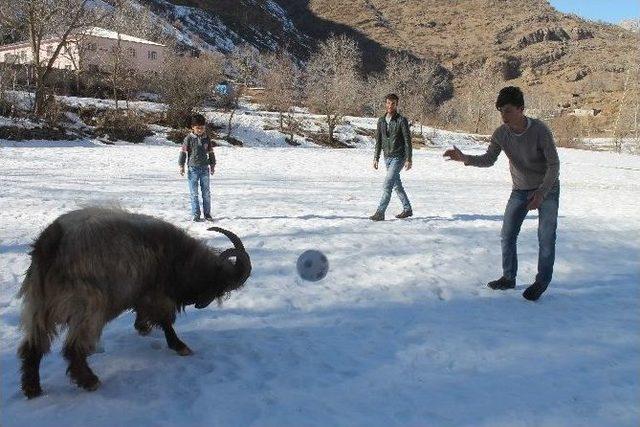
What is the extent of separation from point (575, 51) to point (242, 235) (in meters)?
182

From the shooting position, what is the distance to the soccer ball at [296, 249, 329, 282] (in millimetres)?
6773

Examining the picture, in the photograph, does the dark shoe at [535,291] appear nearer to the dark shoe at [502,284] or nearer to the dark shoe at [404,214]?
the dark shoe at [502,284]

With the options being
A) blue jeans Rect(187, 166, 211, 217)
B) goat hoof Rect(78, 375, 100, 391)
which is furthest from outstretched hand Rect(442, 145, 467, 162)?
blue jeans Rect(187, 166, 211, 217)

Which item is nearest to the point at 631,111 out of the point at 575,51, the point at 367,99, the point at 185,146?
the point at 367,99

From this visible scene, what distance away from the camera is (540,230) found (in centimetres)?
593

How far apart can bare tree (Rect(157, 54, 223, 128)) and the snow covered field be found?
29.9m

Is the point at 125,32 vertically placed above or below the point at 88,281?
above

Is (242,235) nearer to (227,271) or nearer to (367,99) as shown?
(227,271)

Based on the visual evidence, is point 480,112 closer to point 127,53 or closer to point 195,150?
point 127,53

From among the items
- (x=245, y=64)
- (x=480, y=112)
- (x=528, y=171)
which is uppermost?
(x=245, y=64)

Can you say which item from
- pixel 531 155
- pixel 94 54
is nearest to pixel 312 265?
pixel 531 155

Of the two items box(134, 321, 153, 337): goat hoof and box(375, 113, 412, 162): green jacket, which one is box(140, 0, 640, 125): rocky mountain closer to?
box(375, 113, 412, 162): green jacket

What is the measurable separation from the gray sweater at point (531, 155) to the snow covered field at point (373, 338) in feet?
4.43

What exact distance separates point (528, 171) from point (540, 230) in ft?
2.19
